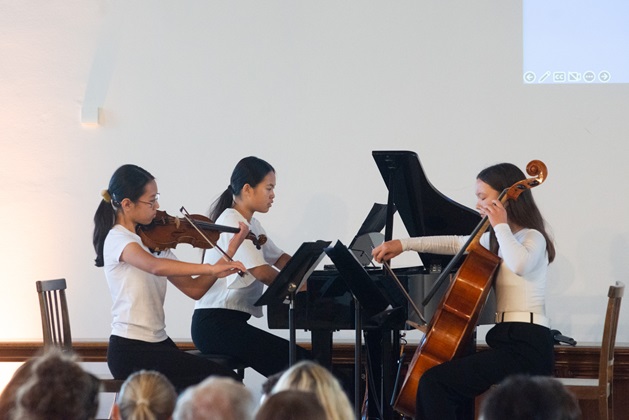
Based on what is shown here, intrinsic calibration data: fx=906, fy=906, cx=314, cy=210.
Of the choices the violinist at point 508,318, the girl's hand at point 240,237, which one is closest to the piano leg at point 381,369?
the violinist at point 508,318

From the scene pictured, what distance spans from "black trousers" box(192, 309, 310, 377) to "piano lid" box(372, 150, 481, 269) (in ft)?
2.39

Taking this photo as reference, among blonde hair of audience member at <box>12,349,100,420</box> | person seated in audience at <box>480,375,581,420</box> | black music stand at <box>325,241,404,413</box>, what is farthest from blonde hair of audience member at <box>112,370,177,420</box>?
black music stand at <box>325,241,404,413</box>

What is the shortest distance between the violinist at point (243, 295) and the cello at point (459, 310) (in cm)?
64

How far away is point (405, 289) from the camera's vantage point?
360 centimetres

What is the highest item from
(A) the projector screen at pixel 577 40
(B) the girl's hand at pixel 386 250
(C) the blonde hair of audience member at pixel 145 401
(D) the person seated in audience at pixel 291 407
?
(A) the projector screen at pixel 577 40

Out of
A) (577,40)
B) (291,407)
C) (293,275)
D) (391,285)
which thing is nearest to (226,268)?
(293,275)

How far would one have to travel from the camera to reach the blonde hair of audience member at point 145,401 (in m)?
1.83

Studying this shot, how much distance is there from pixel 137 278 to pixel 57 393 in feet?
6.35

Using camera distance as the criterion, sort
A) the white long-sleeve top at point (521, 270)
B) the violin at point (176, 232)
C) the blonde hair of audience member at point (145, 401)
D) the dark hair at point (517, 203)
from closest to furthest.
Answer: the blonde hair of audience member at point (145, 401)
the white long-sleeve top at point (521, 270)
the dark hair at point (517, 203)
the violin at point (176, 232)

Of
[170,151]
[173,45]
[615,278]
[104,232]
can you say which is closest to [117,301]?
[104,232]

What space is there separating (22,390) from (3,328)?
11.9 ft

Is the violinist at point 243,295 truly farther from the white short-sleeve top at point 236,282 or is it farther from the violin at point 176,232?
the violin at point 176,232

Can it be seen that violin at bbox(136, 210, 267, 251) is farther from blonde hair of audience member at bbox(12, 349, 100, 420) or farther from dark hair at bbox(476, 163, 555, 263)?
blonde hair of audience member at bbox(12, 349, 100, 420)

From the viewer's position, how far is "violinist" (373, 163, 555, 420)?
10.7ft
